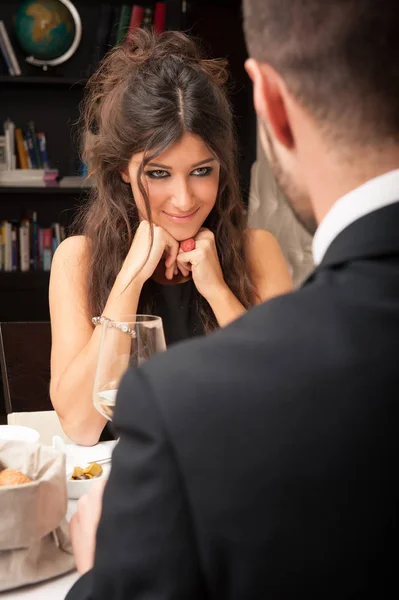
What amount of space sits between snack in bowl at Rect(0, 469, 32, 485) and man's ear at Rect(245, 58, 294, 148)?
21.2 inches

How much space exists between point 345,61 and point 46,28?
12.9 ft

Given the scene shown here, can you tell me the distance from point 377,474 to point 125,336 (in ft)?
2.20

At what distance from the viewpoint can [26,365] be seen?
6.88 feet

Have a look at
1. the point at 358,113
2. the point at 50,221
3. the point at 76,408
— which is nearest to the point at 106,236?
the point at 76,408

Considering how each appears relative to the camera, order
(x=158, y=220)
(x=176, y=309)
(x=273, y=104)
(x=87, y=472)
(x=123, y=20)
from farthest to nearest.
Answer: (x=123, y=20), (x=176, y=309), (x=158, y=220), (x=87, y=472), (x=273, y=104)

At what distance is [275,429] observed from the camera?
50cm

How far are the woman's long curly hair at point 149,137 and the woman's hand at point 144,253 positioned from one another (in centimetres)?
5

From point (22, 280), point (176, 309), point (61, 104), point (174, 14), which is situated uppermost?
point (174, 14)

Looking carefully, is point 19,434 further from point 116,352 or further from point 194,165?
point 194,165

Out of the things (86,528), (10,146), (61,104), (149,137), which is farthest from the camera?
(61,104)

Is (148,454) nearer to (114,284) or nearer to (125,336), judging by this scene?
(125,336)

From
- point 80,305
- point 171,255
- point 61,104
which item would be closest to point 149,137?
point 171,255

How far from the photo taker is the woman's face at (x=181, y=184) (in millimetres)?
1848

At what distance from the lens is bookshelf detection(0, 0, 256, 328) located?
4.25m
